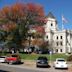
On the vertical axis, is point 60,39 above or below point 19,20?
below

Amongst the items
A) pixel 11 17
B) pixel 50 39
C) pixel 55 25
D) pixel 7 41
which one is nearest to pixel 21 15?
pixel 11 17

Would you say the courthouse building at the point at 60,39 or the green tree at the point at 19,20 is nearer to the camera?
the green tree at the point at 19,20

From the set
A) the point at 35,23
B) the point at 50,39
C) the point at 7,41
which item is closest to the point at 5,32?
the point at 7,41

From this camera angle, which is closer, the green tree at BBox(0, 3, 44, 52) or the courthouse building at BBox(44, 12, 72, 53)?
the green tree at BBox(0, 3, 44, 52)

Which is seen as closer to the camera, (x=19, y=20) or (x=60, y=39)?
(x=19, y=20)

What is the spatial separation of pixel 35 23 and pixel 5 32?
29.3 feet

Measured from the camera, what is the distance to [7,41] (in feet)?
252

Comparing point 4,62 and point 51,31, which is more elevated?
point 51,31

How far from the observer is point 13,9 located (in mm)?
78438

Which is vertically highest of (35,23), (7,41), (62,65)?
(35,23)

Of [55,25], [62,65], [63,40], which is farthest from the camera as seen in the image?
[55,25]

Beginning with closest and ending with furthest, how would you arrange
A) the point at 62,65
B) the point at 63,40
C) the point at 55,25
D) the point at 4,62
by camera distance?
the point at 62,65 → the point at 4,62 → the point at 63,40 → the point at 55,25

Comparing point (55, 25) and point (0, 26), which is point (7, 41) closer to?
point (0, 26)

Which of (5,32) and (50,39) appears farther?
(50,39)
